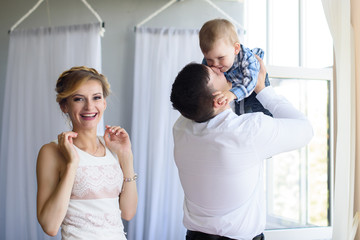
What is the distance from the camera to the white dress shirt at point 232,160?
1.25 meters

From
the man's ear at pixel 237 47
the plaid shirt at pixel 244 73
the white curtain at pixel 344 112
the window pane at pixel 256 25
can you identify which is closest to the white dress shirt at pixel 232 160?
the plaid shirt at pixel 244 73

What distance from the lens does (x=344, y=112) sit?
83.0 inches

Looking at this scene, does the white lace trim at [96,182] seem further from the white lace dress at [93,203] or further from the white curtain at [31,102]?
the white curtain at [31,102]

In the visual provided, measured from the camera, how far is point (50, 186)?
1.39m

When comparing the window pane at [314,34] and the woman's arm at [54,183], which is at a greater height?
the window pane at [314,34]

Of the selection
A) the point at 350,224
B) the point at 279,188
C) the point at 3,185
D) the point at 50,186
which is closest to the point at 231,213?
the point at 50,186

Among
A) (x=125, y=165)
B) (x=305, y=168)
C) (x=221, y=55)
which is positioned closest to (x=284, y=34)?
(x=305, y=168)

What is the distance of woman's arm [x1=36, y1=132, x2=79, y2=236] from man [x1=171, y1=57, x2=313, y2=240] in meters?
0.40

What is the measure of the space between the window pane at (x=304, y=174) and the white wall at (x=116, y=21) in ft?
4.06

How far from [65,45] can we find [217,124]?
2.24 meters

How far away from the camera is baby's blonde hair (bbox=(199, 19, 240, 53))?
166 cm

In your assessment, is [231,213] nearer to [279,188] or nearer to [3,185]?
[279,188]

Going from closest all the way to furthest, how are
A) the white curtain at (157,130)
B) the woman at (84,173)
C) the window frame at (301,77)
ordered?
1. the woman at (84,173)
2. the window frame at (301,77)
3. the white curtain at (157,130)

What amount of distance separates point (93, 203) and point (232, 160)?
56cm
